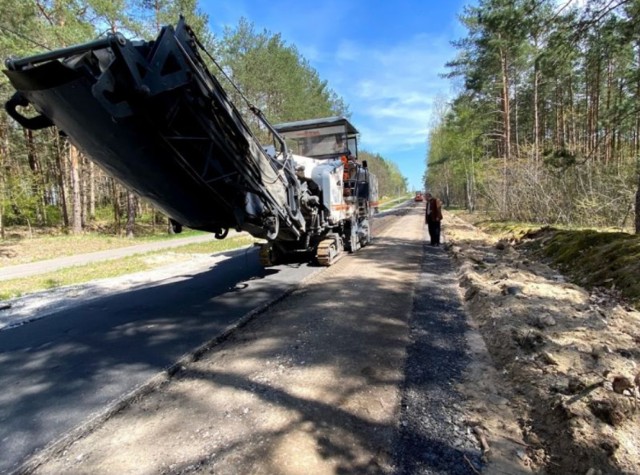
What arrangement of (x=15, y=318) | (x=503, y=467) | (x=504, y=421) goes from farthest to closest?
(x=15, y=318) < (x=504, y=421) < (x=503, y=467)

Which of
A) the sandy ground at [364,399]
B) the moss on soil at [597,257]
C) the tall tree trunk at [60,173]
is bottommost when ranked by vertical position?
the sandy ground at [364,399]

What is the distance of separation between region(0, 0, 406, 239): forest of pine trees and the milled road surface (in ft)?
28.1

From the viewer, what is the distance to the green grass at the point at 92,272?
28.9ft

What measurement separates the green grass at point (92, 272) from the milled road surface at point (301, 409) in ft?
20.2

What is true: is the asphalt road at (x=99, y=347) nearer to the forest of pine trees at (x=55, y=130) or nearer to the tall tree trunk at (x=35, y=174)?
the forest of pine trees at (x=55, y=130)

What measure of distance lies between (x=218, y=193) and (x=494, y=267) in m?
5.92

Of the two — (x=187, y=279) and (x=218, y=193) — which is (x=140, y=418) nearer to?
(x=218, y=193)

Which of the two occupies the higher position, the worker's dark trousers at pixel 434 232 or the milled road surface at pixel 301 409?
the worker's dark trousers at pixel 434 232

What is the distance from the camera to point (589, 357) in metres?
3.59

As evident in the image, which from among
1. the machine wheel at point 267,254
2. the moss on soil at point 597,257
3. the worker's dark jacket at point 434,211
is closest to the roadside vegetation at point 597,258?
the moss on soil at point 597,257

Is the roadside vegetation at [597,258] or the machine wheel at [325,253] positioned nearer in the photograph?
the roadside vegetation at [597,258]

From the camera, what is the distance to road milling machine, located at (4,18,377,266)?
3371mm

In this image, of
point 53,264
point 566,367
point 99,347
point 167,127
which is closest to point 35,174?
point 53,264

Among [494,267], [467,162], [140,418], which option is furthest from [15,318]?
[467,162]
